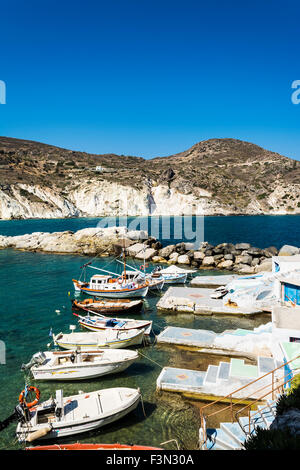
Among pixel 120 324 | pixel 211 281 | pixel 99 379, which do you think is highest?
pixel 211 281

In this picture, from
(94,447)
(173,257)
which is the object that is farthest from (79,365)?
(173,257)

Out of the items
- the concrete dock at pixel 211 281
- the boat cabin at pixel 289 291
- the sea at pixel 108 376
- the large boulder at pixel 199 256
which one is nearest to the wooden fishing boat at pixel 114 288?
the sea at pixel 108 376

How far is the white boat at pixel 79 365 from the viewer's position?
637 inches

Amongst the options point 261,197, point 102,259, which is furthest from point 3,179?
point 261,197

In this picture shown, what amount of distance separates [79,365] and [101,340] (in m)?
3.51

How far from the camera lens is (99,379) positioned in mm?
16578

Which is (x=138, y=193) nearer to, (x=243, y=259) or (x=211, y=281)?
(x=243, y=259)

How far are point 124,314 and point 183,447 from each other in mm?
15789

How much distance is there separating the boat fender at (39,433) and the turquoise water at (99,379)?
0.98 metres

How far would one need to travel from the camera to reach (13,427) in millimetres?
13094

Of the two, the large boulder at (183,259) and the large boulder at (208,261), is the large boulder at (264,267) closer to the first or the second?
the large boulder at (208,261)

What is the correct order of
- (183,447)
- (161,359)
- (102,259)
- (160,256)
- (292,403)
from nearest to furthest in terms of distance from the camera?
1. (292,403)
2. (183,447)
3. (161,359)
4. (160,256)
5. (102,259)

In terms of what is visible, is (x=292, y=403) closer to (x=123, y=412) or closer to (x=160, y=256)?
(x=123, y=412)

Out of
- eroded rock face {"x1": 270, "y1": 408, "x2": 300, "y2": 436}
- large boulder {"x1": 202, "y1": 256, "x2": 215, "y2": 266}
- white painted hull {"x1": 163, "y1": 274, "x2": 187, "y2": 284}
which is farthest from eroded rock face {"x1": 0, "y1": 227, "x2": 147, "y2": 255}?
eroded rock face {"x1": 270, "y1": 408, "x2": 300, "y2": 436}
